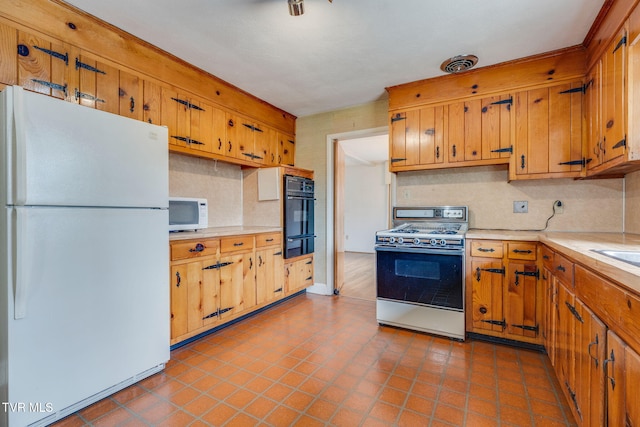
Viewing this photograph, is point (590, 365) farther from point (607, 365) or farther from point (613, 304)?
point (613, 304)

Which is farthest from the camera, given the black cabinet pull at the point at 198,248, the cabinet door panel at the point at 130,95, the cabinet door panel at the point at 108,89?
the black cabinet pull at the point at 198,248

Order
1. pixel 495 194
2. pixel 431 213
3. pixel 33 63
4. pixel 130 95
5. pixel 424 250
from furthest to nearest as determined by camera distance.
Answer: pixel 431 213, pixel 495 194, pixel 424 250, pixel 130 95, pixel 33 63

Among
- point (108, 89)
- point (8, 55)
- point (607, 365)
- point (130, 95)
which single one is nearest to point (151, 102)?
point (130, 95)

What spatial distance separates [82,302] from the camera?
160 cm

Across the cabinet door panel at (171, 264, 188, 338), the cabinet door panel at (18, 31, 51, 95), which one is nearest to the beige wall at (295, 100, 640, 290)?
the cabinet door panel at (171, 264, 188, 338)

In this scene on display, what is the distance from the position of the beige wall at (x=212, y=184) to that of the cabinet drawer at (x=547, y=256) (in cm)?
309

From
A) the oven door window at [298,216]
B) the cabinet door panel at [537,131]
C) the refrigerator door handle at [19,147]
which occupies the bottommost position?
the oven door window at [298,216]

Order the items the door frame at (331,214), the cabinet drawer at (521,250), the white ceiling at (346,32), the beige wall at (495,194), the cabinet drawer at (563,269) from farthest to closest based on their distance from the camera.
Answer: the door frame at (331,214) < the beige wall at (495,194) < the cabinet drawer at (521,250) < the white ceiling at (346,32) < the cabinet drawer at (563,269)

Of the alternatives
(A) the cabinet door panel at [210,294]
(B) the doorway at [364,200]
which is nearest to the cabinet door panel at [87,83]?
(A) the cabinet door panel at [210,294]

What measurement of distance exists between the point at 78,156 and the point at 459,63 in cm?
291

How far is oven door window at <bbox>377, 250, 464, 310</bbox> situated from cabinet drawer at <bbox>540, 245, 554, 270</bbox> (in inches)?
22.0

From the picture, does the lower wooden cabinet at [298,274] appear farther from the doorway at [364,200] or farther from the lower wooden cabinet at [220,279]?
the doorway at [364,200]

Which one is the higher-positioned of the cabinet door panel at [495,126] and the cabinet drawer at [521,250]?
the cabinet door panel at [495,126]

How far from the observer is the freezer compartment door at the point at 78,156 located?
1405 millimetres
